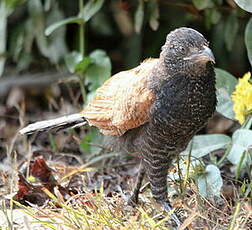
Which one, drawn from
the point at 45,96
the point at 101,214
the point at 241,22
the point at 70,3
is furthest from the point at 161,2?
the point at 101,214

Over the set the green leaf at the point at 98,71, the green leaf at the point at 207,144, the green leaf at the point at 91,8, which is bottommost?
the green leaf at the point at 207,144

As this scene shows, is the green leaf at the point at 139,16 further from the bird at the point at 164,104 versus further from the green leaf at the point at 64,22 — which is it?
the bird at the point at 164,104

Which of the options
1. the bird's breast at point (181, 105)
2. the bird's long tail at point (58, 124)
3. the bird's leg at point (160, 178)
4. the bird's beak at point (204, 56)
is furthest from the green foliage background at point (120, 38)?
the bird's beak at point (204, 56)

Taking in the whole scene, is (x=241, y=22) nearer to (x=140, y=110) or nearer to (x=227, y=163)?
(x=227, y=163)

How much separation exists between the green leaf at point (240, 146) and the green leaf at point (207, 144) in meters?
0.12

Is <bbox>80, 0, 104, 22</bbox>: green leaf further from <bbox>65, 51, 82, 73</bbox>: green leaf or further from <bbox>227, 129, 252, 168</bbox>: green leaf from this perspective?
<bbox>227, 129, 252, 168</bbox>: green leaf

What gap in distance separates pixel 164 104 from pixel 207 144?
2.59ft

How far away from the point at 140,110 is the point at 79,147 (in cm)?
144

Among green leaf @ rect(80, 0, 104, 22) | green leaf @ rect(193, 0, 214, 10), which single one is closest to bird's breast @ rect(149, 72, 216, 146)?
green leaf @ rect(193, 0, 214, 10)

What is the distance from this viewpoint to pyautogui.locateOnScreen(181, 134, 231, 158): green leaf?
3.17 m

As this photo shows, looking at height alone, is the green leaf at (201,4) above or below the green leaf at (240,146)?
above

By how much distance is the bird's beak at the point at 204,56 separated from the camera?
2.37 metres

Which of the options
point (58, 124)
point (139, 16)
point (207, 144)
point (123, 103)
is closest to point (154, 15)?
point (139, 16)

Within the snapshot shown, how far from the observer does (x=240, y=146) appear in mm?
3016
